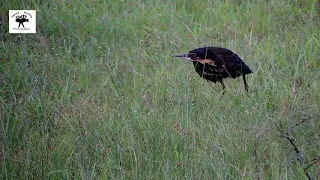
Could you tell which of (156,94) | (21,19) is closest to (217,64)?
(156,94)

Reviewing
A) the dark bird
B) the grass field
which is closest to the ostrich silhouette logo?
the grass field

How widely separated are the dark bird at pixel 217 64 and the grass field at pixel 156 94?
104 mm

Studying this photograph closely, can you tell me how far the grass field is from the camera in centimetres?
414

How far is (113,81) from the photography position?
505cm

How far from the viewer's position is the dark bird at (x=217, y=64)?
5387 millimetres

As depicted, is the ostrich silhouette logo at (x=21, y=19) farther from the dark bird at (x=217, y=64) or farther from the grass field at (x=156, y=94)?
the dark bird at (x=217, y=64)

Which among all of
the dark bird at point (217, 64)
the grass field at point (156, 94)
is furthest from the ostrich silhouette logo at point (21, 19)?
the dark bird at point (217, 64)

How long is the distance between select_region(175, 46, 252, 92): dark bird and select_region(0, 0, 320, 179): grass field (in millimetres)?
104

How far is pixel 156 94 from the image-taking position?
5.18 metres

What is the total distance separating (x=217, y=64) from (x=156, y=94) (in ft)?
1.97

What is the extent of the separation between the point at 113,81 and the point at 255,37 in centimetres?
181

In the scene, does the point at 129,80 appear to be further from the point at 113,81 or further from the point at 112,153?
the point at 112,153

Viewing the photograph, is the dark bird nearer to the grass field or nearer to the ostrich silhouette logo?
the grass field

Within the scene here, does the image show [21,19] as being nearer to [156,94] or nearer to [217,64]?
[156,94]
